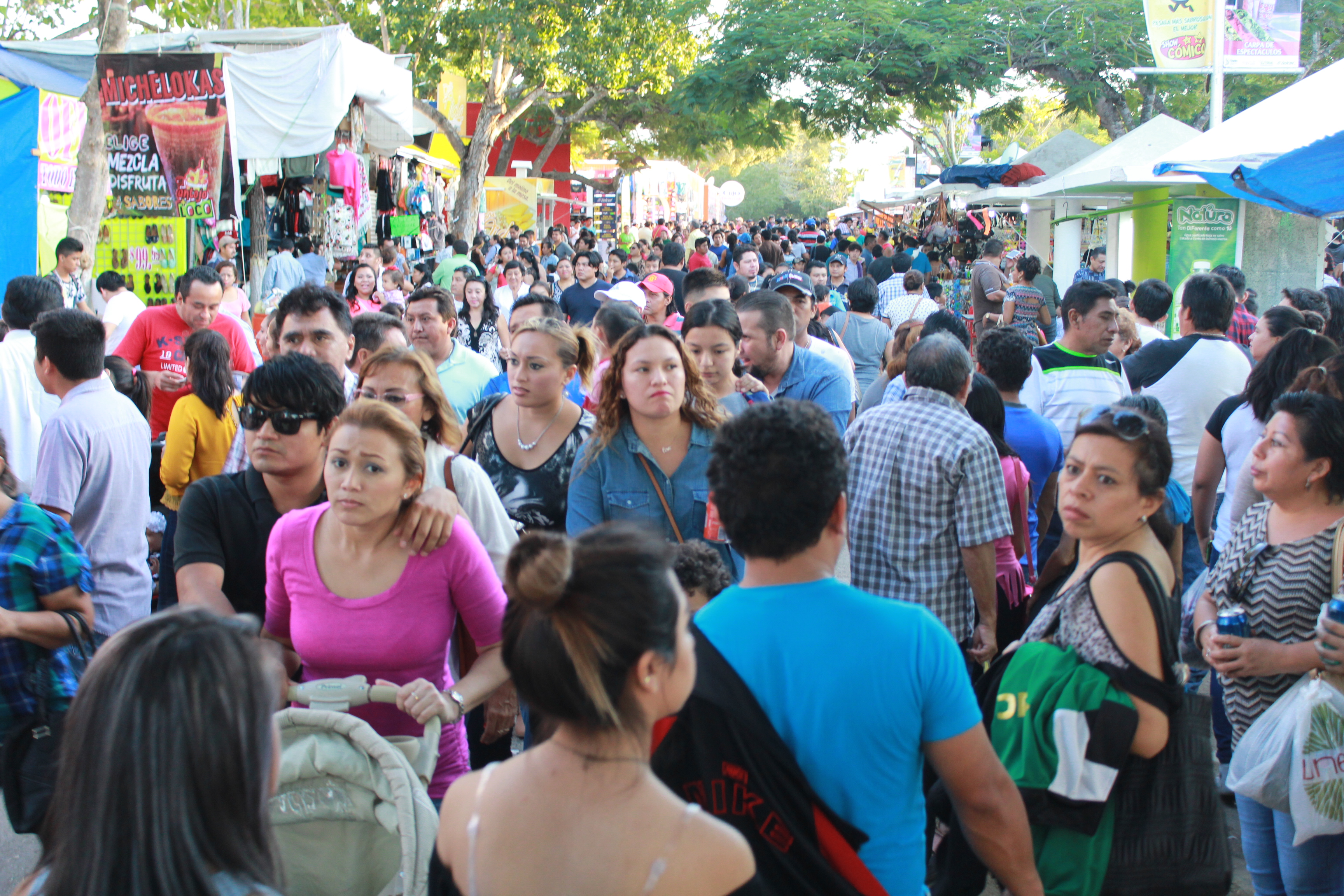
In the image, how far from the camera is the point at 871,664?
1871mm

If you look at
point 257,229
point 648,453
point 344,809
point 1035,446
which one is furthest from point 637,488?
point 257,229

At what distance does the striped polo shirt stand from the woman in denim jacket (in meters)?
2.39

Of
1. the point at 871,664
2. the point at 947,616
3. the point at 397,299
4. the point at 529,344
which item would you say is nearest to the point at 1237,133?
the point at 947,616

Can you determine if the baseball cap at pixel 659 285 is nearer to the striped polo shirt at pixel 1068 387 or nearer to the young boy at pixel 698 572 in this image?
the striped polo shirt at pixel 1068 387

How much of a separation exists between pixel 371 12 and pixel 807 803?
26.1 metres

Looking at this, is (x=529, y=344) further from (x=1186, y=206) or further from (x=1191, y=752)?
(x=1186, y=206)

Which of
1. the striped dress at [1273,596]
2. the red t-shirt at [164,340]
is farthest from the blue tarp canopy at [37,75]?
the striped dress at [1273,596]

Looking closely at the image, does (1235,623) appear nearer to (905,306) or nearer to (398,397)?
(398,397)

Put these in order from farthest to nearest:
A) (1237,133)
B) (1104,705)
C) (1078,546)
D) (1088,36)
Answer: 1. (1088,36)
2. (1237,133)
3. (1078,546)
4. (1104,705)

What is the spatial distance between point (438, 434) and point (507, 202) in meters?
26.7

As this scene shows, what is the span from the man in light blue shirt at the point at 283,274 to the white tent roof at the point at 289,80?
1582mm

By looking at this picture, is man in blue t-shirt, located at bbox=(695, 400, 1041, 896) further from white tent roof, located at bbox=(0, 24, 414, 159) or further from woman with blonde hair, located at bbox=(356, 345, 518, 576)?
white tent roof, located at bbox=(0, 24, 414, 159)

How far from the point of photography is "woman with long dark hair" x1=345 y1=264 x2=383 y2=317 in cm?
1004

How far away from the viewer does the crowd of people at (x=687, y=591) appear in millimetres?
1556
